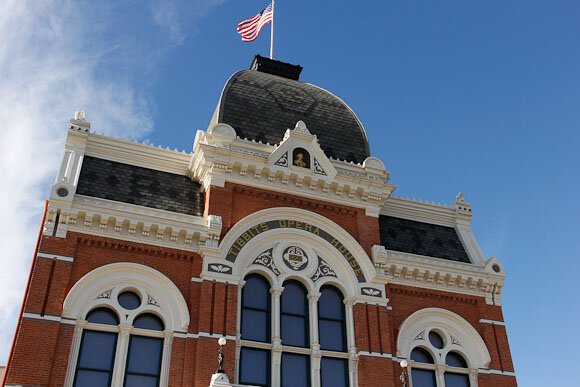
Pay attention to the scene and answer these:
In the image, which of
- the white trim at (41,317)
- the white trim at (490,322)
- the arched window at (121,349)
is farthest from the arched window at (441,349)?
the white trim at (41,317)

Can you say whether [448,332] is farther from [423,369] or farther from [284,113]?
[284,113]

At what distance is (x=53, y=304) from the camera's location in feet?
69.9

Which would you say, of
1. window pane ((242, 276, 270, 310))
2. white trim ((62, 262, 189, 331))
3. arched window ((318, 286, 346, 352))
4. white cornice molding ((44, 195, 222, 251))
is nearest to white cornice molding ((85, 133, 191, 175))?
white cornice molding ((44, 195, 222, 251))

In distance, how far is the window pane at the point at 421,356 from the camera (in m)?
25.5

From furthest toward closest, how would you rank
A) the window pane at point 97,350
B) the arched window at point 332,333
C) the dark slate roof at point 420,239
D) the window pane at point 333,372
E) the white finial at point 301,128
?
1. the dark slate roof at point 420,239
2. the white finial at point 301,128
3. the arched window at point 332,333
4. the window pane at point 333,372
5. the window pane at point 97,350

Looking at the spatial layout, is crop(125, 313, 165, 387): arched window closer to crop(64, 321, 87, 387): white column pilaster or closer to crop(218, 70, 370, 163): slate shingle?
crop(64, 321, 87, 387): white column pilaster

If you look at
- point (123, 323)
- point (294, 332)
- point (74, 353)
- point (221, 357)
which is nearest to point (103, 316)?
point (123, 323)

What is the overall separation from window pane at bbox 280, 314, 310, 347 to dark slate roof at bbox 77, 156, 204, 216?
5.07 m

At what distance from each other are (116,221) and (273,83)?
11075mm

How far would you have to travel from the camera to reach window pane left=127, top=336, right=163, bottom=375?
70.8 feet

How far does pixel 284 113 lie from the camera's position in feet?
96.7

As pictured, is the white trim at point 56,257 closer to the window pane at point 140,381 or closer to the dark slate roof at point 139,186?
the dark slate roof at point 139,186

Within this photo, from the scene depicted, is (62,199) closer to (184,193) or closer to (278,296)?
(184,193)

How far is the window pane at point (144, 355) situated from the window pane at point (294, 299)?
4.46 m
